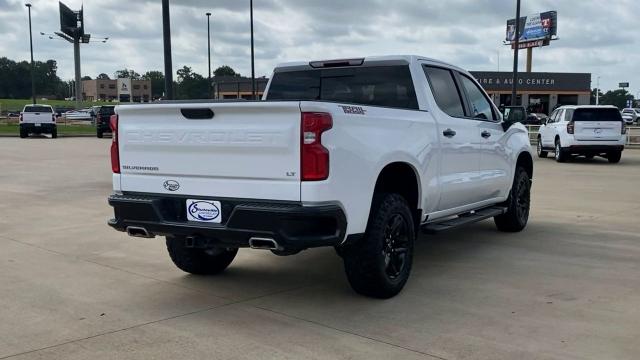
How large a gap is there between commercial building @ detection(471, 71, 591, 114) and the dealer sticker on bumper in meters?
75.1

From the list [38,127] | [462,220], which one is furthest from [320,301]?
[38,127]

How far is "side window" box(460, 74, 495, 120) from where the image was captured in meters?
6.96

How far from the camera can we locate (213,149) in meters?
4.72

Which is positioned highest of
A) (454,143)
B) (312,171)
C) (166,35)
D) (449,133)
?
(166,35)

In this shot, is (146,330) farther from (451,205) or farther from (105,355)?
(451,205)

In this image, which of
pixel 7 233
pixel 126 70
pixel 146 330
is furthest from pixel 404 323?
pixel 126 70

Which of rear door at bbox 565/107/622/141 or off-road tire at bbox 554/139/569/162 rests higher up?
rear door at bbox 565/107/622/141

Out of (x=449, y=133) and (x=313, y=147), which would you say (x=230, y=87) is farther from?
(x=313, y=147)

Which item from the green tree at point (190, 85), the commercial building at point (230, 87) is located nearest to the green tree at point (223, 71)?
the green tree at point (190, 85)

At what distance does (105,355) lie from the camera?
4035 millimetres

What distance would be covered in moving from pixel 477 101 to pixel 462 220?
1534 millimetres

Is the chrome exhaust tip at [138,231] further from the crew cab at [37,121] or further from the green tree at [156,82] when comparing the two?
the green tree at [156,82]

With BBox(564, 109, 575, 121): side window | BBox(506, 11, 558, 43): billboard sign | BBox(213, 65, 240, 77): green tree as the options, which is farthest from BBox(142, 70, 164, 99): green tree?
BBox(564, 109, 575, 121): side window

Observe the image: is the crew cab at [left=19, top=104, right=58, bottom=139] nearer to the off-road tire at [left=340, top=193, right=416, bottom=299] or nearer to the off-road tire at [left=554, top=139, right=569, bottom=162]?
the off-road tire at [left=554, top=139, right=569, bottom=162]
